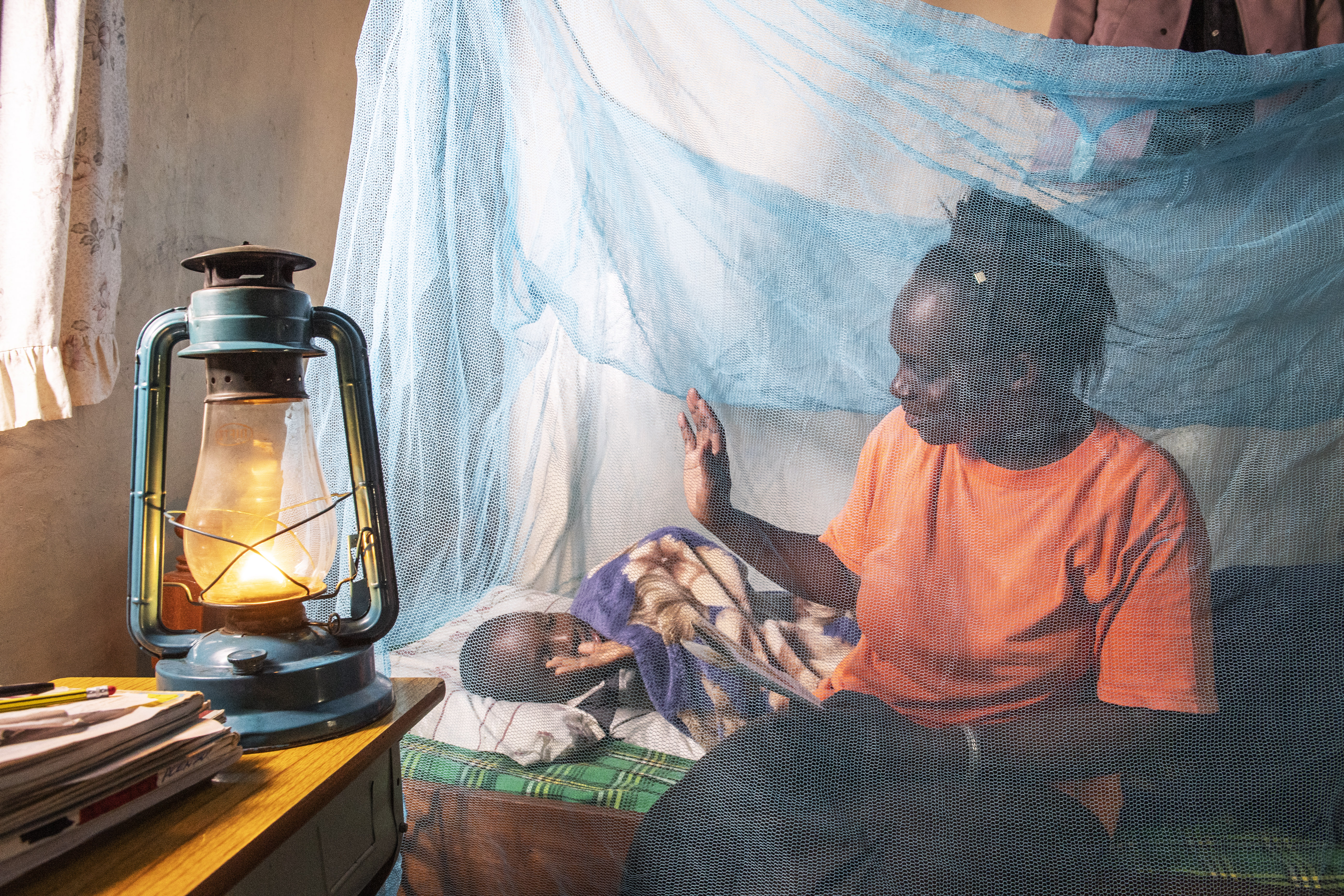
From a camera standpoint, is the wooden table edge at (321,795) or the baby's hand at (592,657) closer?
the wooden table edge at (321,795)

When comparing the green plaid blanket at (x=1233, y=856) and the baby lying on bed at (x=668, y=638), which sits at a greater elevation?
the baby lying on bed at (x=668, y=638)

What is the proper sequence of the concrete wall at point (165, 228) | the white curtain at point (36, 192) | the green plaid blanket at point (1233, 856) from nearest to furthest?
the green plaid blanket at point (1233, 856) → the white curtain at point (36, 192) → the concrete wall at point (165, 228)

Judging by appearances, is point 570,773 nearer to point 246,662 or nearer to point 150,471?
point 246,662

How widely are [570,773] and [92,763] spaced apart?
693mm

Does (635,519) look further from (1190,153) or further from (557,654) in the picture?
(1190,153)

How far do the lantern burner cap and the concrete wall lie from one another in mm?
955

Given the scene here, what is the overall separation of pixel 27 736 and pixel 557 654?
2.33ft

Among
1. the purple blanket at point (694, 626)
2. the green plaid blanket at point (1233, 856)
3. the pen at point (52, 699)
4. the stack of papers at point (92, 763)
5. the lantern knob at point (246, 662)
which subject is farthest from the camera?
the purple blanket at point (694, 626)

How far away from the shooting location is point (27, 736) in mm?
527

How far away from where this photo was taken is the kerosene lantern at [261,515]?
702 mm

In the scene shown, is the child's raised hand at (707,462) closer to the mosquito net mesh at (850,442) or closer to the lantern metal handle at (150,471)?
the mosquito net mesh at (850,442)

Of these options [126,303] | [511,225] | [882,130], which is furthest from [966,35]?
[126,303]

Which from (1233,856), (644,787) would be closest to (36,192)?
(644,787)

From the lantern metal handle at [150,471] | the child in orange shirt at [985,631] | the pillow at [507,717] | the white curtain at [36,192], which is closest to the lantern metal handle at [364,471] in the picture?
the lantern metal handle at [150,471]
